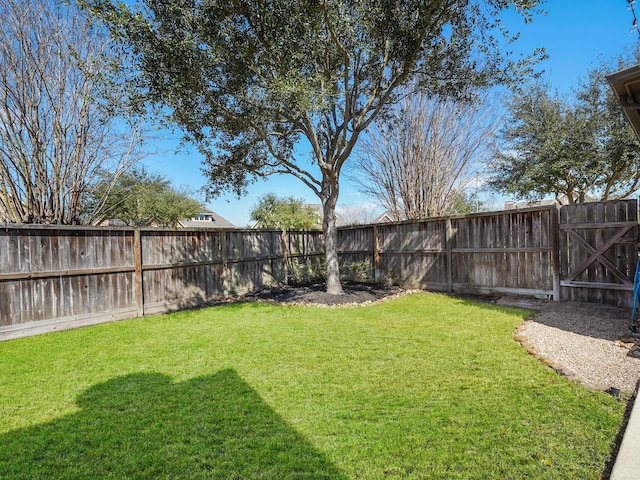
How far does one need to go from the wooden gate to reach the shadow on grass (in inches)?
232

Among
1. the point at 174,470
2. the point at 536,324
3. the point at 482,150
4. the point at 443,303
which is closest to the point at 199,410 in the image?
the point at 174,470

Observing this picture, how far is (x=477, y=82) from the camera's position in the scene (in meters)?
6.88

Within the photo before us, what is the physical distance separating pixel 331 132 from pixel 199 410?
7169mm

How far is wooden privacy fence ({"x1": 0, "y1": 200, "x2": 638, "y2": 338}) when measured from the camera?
17.2ft

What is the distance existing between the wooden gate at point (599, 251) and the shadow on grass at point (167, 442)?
5.90m

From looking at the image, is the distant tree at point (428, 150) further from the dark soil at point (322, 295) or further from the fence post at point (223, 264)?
the fence post at point (223, 264)

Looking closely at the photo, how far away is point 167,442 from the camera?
2.27m

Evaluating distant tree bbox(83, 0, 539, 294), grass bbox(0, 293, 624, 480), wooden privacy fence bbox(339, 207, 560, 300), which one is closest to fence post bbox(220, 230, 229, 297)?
distant tree bbox(83, 0, 539, 294)

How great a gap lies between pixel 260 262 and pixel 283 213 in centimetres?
1665

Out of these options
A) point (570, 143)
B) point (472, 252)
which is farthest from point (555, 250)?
point (570, 143)

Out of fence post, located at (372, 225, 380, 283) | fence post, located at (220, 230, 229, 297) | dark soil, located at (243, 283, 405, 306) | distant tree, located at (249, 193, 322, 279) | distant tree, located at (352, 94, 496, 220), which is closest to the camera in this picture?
dark soil, located at (243, 283, 405, 306)

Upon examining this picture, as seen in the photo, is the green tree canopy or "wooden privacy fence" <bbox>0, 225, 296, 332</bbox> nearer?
"wooden privacy fence" <bbox>0, 225, 296, 332</bbox>

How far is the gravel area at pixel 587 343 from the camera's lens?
303 cm

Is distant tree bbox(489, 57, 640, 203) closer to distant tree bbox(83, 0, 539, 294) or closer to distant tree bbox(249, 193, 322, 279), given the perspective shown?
distant tree bbox(83, 0, 539, 294)
